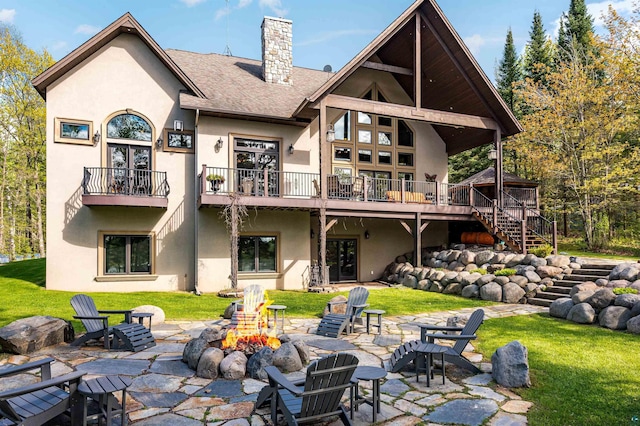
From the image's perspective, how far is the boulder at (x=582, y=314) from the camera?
367 inches

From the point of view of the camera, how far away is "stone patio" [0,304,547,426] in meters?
4.52

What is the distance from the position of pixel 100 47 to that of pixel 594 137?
78.1 ft

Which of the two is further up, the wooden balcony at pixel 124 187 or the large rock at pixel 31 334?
the wooden balcony at pixel 124 187

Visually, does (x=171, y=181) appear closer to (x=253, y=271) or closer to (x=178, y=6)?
(x=253, y=271)

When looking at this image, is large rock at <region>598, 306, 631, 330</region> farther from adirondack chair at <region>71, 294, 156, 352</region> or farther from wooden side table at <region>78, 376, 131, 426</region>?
wooden side table at <region>78, 376, 131, 426</region>

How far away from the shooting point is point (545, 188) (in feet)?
86.3

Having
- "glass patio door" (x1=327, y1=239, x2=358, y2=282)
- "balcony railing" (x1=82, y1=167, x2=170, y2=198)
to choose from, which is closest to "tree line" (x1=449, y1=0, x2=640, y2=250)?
"glass patio door" (x1=327, y1=239, x2=358, y2=282)

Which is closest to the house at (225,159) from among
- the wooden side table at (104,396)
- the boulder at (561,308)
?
the boulder at (561,308)

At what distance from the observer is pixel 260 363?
583cm

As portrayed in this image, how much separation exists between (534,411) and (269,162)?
13236 mm

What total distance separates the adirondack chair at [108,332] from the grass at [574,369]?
5937 mm

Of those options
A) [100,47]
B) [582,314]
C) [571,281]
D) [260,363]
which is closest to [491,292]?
[571,281]

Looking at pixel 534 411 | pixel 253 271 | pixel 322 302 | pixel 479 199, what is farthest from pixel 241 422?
pixel 479 199

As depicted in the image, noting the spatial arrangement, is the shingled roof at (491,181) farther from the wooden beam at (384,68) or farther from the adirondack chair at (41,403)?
the adirondack chair at (41,403)
